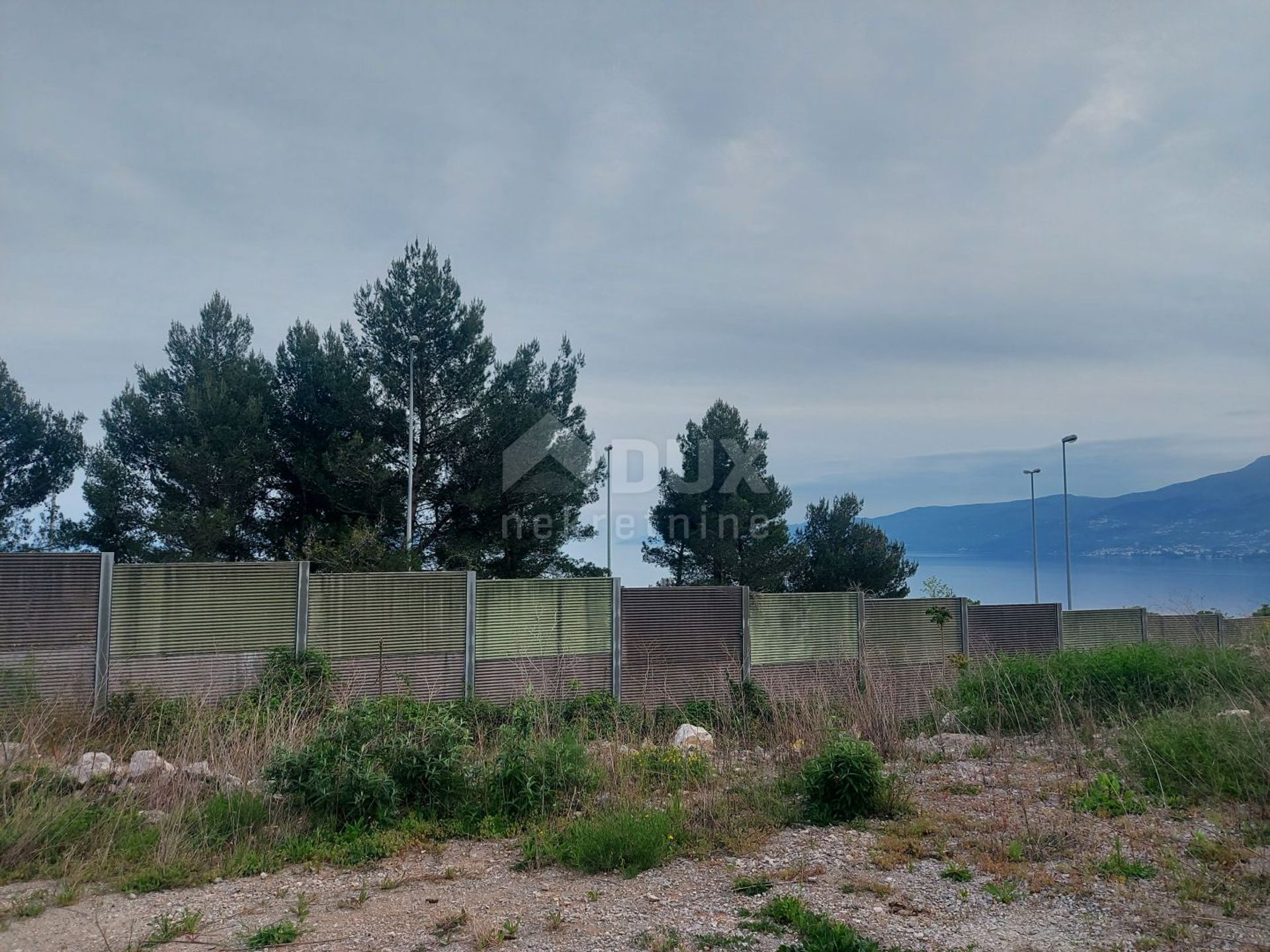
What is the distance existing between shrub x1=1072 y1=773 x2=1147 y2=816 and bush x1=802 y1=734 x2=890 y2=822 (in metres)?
1.29

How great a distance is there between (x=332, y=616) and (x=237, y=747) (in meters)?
4.99

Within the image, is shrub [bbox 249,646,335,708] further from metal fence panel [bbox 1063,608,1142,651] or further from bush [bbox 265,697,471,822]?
metal fence panel [bbox 1063,608,1142,651]

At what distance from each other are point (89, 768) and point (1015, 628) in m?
15.3

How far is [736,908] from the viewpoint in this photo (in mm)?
4160

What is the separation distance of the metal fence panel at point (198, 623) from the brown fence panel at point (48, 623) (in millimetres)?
266

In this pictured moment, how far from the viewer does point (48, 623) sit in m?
9.23

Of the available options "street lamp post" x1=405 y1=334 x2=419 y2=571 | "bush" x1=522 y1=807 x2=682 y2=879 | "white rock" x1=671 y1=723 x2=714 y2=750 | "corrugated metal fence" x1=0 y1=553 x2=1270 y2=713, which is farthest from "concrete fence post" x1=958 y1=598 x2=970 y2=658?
"street lamp post" x1=405 y1=334 x2=419 y2=571

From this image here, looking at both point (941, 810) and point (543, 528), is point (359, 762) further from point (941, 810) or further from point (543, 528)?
point (543, 528)

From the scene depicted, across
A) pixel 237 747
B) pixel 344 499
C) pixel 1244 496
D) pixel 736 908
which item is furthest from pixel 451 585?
pixel 1244 496

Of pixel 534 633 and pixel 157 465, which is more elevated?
pixel 157 465

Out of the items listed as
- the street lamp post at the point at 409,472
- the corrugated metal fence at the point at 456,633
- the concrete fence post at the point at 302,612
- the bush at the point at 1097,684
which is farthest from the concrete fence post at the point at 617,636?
the street lamp post at the point at 409,472

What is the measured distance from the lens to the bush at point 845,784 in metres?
5.64

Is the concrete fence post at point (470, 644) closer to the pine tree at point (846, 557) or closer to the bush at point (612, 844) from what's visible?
the bush at point (612, 844)

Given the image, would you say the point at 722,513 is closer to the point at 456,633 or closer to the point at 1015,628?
the point at 1015,628
